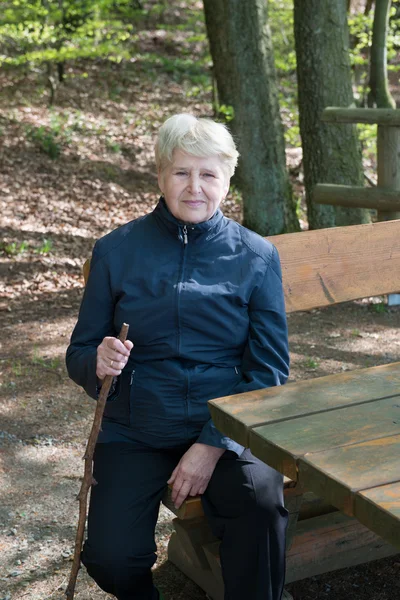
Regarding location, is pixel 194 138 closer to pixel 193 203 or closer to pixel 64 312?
pixel 193 203

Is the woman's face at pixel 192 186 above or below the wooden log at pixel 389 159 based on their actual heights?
above

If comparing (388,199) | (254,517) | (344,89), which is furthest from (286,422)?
(344,89)

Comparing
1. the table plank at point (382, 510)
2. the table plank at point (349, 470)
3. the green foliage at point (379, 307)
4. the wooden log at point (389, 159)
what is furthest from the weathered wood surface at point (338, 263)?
the green foliage at point (379, 307)

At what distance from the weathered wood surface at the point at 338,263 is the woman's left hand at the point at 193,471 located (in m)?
0.93

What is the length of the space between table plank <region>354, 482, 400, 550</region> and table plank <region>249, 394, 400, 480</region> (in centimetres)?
23

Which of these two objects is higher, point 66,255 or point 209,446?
point 209,446

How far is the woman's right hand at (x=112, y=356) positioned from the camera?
2.39 metres

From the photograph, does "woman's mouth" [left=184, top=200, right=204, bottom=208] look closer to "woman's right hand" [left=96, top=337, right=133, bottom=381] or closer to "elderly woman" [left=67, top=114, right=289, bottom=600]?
"elderly woman" [left=67, top=114, right=289, bottom=600]

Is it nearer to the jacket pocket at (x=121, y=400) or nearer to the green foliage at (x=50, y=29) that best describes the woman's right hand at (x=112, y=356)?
the jacket pocket at (x=121, y=400)

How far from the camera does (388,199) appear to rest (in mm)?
5941

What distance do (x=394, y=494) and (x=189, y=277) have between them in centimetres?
113

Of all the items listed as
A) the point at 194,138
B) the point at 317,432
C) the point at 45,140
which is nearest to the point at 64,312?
the point at 194,138

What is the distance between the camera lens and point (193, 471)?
8.14 feet

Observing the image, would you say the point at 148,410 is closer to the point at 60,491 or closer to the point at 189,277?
the point at 189,277
